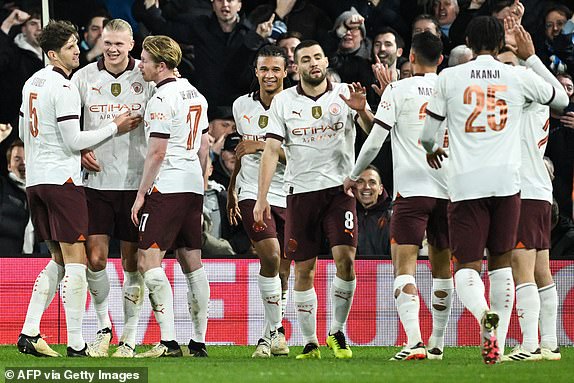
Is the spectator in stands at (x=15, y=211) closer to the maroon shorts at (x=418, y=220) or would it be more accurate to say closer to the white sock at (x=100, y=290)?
the white sock at (x=100, y=290)

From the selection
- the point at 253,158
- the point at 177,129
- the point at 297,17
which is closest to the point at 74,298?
the point at 177,129

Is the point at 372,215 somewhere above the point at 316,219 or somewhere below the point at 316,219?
below

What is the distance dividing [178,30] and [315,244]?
4761mm

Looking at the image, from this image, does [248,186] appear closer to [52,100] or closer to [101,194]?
[101,194]

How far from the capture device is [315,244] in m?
9.10

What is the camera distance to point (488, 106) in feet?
25.2

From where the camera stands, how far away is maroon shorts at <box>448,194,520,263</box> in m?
7.57

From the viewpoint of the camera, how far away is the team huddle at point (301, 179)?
7.68 metres

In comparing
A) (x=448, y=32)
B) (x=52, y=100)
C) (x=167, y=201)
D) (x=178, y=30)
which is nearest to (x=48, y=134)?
(x=52, y=100)

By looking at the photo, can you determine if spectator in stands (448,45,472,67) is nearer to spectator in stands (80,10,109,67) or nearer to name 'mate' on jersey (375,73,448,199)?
name 'mate' on jersey (375,73,448,199)

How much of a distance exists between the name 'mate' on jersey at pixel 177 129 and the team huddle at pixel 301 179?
1cm

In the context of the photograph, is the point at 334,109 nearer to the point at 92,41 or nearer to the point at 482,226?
the point at 482,226

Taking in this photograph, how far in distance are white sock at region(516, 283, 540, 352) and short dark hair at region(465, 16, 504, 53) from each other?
1805 mm

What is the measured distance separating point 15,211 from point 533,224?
19.8 feet
